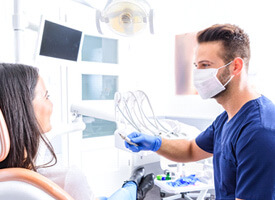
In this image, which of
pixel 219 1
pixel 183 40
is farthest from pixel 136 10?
pixel 183 40

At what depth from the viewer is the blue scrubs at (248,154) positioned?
2.53 ft

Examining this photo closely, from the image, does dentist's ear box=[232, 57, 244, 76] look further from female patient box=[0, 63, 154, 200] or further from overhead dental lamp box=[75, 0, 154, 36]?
female patient box=[0, 63, 154, 200]

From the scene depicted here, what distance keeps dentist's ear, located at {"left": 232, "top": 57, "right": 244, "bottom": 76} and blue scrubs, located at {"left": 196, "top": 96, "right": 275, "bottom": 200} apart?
158mm

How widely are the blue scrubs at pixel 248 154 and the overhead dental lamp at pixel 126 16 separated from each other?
0.62 metres

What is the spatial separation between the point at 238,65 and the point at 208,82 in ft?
0.51

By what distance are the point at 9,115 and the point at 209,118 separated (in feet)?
7.61

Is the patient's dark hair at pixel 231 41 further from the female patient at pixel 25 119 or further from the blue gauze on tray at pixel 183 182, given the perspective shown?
the blue gauze on tray at pixel 183 182

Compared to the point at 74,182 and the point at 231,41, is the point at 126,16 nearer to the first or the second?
the point at 231,41

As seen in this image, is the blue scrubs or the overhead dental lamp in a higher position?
the overhead dental lamp

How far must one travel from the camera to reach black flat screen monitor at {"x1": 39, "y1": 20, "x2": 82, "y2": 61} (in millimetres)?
1172

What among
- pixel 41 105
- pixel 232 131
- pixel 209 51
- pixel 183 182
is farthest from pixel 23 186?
pixel 183 182

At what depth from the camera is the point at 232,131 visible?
0.98 metres

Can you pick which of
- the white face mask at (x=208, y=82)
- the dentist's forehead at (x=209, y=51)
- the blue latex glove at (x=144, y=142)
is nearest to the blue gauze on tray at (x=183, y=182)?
the blue latex glove at (x=144, y=142)

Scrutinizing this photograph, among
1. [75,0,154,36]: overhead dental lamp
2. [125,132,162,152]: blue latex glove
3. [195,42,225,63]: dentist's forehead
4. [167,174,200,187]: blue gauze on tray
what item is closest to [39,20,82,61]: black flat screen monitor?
[75,0,154,36]: overhead dental lamp
